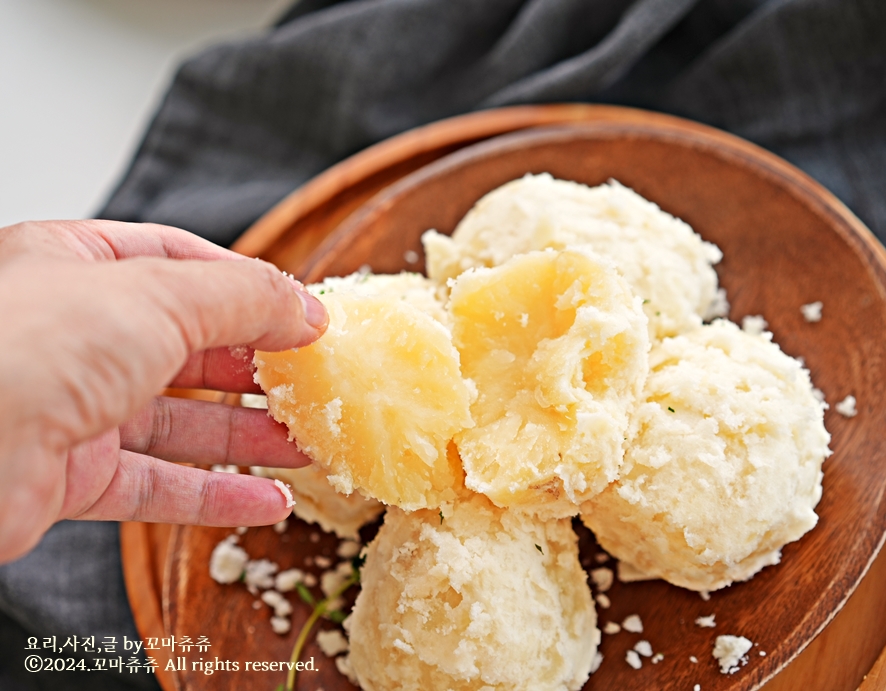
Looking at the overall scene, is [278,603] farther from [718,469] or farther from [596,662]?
[718,469]

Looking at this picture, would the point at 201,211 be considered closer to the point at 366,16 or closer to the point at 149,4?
the point at 366,16

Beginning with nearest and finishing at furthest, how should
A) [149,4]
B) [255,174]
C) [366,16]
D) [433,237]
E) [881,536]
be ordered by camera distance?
[881,536]
[433,237]
[366,16]
[255,174]
[149,4]

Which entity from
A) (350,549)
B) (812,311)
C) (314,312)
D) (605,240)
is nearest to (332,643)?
(350,549)

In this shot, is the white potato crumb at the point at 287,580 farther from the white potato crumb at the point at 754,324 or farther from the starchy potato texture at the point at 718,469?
the white potato crumb at the point at 754,324

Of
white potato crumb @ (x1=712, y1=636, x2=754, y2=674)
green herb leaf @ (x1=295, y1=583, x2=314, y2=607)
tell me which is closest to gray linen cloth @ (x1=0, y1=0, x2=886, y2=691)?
green herb leaf @ (x1=295, y1=583, x2=314, y2=607)

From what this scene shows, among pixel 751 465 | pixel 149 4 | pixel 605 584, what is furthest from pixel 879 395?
pixel 149 4

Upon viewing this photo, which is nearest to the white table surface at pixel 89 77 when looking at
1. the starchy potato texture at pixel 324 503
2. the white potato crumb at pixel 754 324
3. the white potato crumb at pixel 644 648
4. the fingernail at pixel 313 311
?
the starchy potato texture at pixel 324 503
